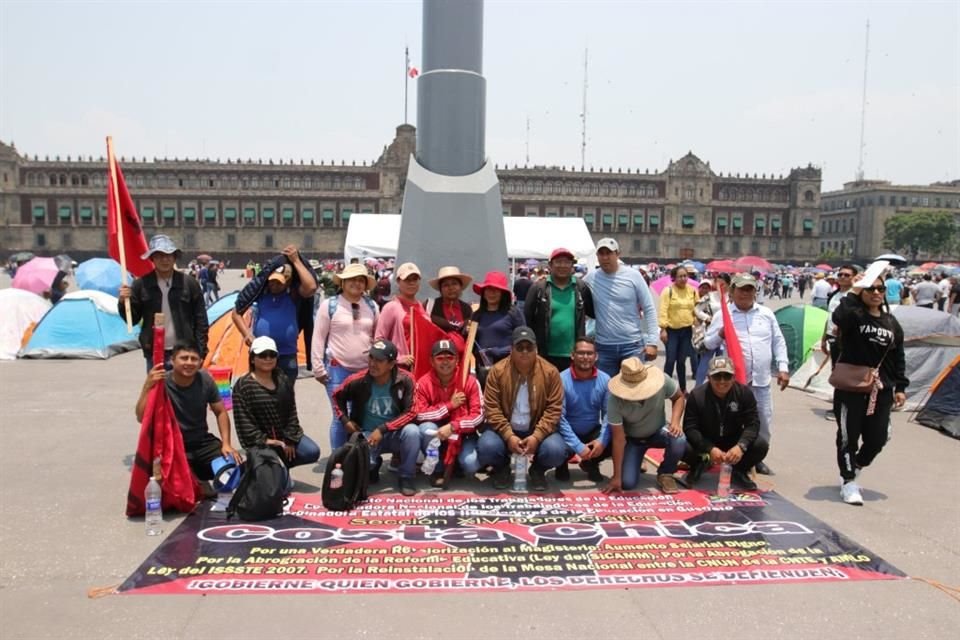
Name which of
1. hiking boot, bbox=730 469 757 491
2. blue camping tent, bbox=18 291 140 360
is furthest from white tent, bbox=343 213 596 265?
hiking boot, bbox=730 469 757 491

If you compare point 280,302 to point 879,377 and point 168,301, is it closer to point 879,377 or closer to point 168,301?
point 168,301

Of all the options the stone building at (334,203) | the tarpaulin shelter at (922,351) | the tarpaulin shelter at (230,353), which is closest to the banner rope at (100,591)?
the tarpaulin shelter at (230,353)

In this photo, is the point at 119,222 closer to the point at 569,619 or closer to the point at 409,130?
the point at 569,619

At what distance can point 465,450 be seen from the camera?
16.3 feet

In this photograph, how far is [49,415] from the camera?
285 inches

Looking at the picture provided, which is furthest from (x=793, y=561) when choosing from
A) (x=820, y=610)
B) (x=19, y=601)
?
(x=19, y=601)

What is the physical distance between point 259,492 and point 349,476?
21.1 inches

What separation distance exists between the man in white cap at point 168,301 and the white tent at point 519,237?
884 centimetres

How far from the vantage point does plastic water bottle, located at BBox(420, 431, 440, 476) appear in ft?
15.7

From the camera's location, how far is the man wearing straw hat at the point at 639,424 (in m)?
4.83

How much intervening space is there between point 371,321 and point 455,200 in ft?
8.43

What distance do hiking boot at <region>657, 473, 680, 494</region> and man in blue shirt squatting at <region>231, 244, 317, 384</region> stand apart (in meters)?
2.76

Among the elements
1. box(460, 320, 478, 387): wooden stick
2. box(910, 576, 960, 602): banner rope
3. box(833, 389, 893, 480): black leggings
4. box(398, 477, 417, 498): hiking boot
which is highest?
box(460, 320, 478, 387): wooden stick

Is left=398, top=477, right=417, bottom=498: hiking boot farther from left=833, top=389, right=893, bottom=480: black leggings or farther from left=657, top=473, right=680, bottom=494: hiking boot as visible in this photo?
left=833, top=389, right=893, bottom=480: black leggings
